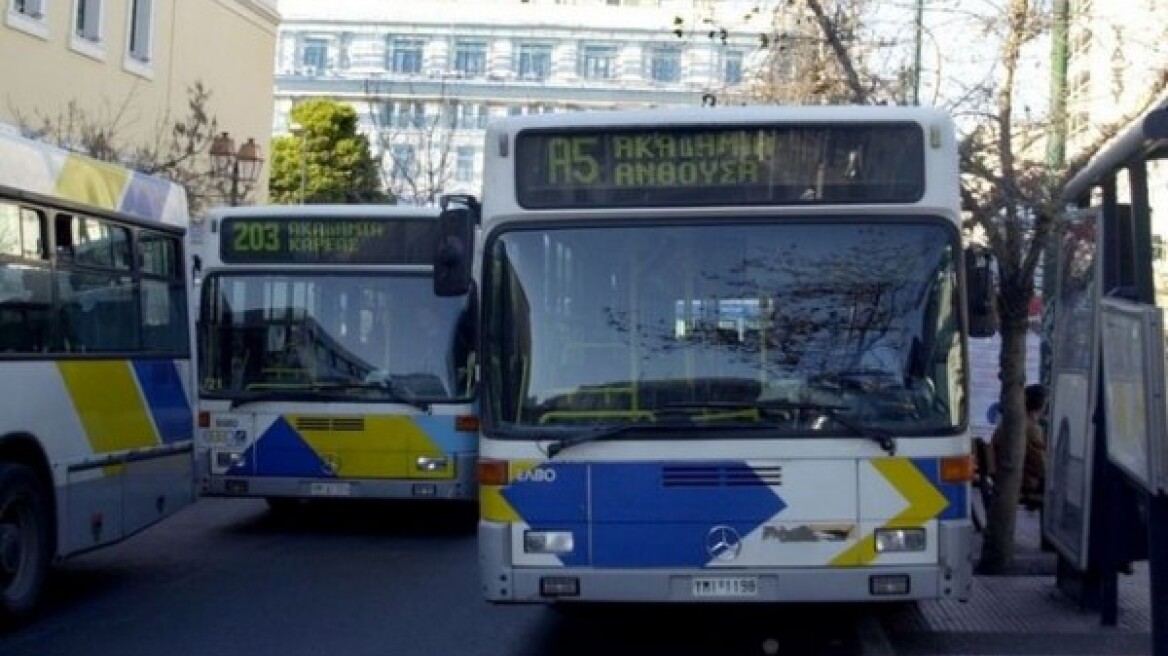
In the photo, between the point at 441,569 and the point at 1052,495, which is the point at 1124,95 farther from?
the point at 441,569

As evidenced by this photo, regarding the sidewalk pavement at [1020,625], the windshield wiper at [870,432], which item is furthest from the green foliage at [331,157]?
the windshield wiper at [870,432]

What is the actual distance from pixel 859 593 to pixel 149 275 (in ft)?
22.7

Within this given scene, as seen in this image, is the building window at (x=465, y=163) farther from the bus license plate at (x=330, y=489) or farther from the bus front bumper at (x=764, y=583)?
the bus front bumper at (x=764, y=583)

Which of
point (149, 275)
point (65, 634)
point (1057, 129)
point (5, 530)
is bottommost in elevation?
point (65, 634)

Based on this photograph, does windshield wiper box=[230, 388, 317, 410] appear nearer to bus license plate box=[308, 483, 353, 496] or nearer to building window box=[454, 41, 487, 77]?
bus license plate box=[308, 483, 353, 496]

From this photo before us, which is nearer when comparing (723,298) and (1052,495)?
(723,298)

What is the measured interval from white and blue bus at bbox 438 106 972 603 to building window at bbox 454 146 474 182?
2194 inches

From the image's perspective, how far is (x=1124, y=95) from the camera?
42.2 ft

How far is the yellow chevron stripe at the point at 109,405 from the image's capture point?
11570 mm

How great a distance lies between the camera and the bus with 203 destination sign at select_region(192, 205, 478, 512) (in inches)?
619

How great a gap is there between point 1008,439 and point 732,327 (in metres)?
4.46

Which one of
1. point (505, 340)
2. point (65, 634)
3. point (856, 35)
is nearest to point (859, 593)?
point (505, 340)

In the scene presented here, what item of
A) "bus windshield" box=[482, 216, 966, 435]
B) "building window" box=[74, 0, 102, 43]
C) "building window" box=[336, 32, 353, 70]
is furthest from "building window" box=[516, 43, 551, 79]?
"bus windshield" box=[482, 216, 966, 435]

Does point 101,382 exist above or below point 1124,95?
below
